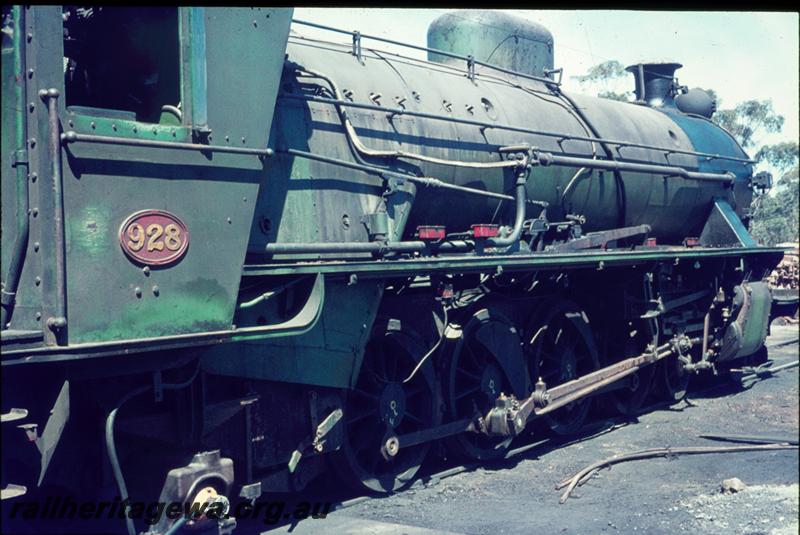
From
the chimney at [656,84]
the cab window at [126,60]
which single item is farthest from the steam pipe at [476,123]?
the chimney at [656,84]

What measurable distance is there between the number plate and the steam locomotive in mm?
10

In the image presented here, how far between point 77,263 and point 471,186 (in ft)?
11.3

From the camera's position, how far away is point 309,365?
486cm

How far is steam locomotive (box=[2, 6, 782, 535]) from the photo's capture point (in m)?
3.50

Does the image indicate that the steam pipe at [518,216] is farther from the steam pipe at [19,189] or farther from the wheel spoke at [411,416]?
the steam pipe at [19,189]

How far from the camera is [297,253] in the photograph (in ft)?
15.7

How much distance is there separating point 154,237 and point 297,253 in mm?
1206

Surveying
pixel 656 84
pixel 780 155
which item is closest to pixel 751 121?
pixel 780 155

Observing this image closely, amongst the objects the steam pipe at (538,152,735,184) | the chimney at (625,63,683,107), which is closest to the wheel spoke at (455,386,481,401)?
the steam pipe at (538,152,735,184)

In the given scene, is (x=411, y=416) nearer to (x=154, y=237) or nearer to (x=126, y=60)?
(x=154, y=237)

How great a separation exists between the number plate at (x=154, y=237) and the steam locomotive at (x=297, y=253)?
10mm

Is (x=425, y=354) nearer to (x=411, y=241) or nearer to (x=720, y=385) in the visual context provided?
(x=411, y=241)

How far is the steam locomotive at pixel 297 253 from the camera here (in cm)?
350

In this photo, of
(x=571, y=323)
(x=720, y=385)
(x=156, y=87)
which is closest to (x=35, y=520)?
(x=156, y=87)
